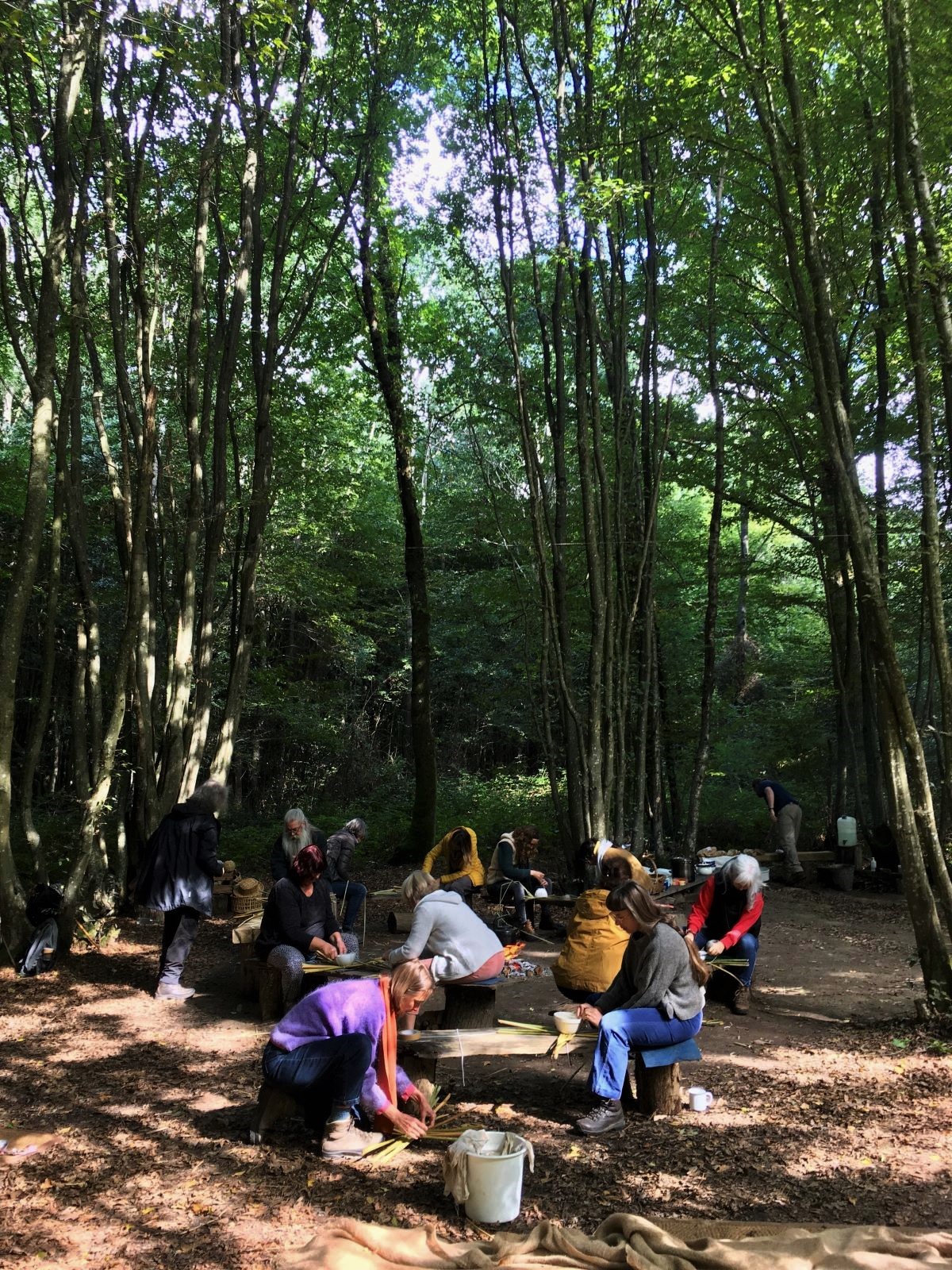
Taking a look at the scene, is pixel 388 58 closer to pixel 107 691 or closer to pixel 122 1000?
pixel 107 691

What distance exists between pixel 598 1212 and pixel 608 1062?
690mm

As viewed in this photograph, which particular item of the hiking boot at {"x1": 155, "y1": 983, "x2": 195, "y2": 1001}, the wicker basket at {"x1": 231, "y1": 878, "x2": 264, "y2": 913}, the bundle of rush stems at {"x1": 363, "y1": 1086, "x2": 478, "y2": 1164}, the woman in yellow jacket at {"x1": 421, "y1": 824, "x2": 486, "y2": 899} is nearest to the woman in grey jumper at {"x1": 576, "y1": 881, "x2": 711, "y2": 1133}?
the bundle of rush stems at {"x1": 363, "y1": 1086, "x2": 478, "y2": 1164}

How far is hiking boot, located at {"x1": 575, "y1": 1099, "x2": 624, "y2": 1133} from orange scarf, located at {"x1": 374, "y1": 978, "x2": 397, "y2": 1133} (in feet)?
2.57

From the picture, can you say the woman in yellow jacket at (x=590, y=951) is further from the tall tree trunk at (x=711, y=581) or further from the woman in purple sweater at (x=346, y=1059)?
the tall tree trunk at (x=711, y=581)

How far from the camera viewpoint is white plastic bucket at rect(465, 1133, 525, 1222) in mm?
2738

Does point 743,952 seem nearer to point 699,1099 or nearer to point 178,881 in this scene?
point 699,1099

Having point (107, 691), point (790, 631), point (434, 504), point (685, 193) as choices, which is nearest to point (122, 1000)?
point (107, 691)

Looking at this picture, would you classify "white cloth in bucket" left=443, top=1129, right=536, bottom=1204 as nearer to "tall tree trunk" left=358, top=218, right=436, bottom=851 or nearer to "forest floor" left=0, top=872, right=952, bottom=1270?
"forest floor" left=0, top=872, right=952, bottom=1270

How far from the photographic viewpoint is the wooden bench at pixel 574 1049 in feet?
11.6

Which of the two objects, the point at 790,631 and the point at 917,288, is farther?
the point at 790,631

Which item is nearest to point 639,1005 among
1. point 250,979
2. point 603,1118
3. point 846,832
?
point 603,1118

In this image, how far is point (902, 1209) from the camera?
2.79 metres

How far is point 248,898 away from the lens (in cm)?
690

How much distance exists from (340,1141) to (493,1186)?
73 centimetres
